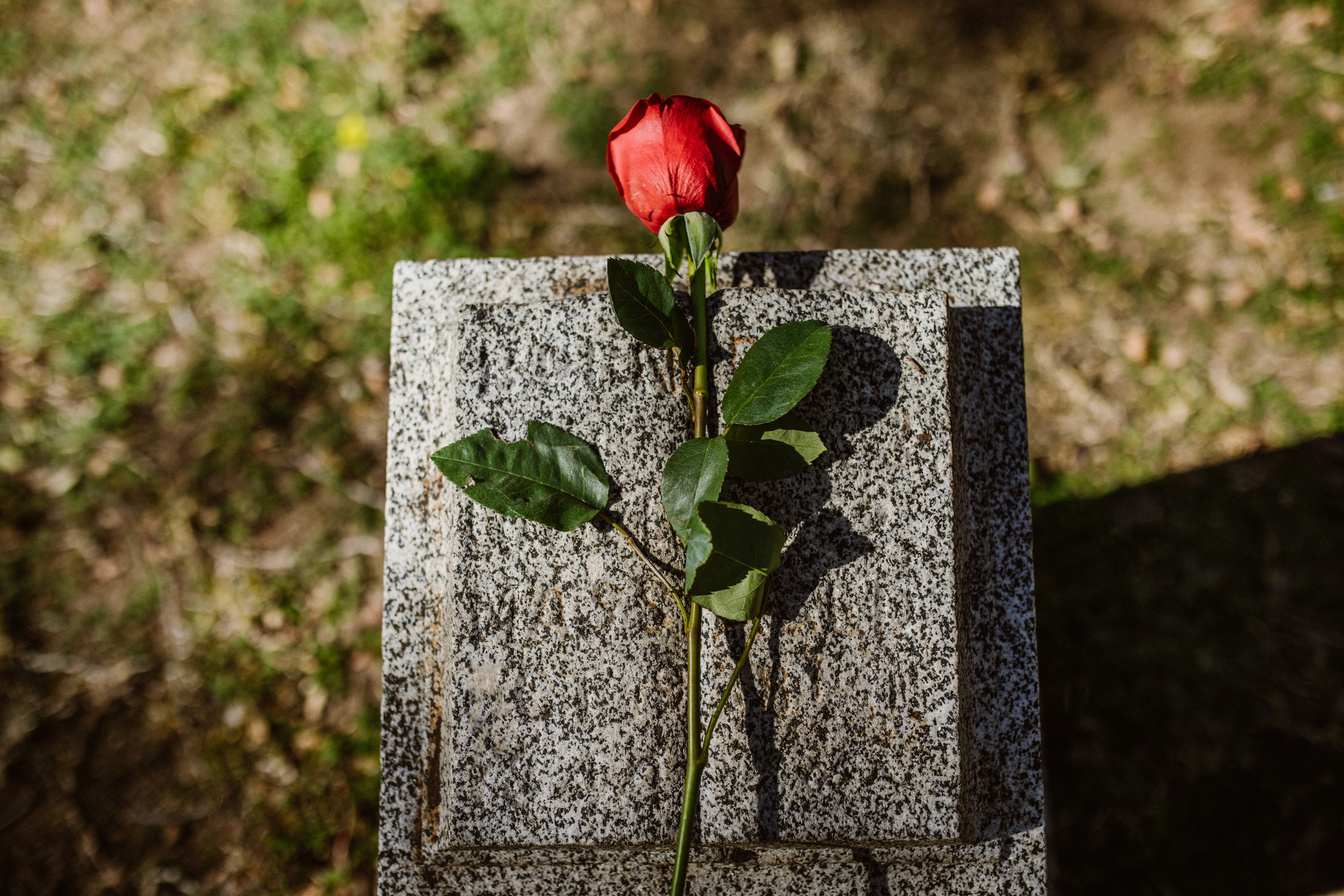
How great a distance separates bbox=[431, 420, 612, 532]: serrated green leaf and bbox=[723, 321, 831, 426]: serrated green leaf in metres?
0.21

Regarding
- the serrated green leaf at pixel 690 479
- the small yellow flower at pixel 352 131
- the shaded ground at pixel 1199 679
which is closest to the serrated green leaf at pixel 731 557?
the serrated green leaf at pixel 690 479

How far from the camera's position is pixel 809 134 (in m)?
2.76

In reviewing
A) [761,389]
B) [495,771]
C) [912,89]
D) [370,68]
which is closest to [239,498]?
[370,68]

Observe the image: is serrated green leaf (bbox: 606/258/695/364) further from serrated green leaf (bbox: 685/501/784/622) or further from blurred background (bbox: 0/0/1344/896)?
blurred background (bbox: 0/0/1344/896)

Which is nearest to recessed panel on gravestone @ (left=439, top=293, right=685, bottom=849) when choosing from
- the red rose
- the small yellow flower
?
the red rose

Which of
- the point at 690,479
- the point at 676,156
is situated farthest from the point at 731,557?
the point at 676,156

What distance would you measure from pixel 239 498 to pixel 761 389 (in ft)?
7.23

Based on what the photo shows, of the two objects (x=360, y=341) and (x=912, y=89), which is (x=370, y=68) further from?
(x=912, y=89)

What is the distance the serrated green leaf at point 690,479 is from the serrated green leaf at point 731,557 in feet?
0.14

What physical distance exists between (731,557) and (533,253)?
2066 mm

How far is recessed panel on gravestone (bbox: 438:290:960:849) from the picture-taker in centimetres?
102

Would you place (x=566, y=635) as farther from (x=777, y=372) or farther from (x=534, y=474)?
(x=777, y=372)

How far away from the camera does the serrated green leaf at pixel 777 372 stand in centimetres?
96

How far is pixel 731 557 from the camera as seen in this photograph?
878 millimetres
